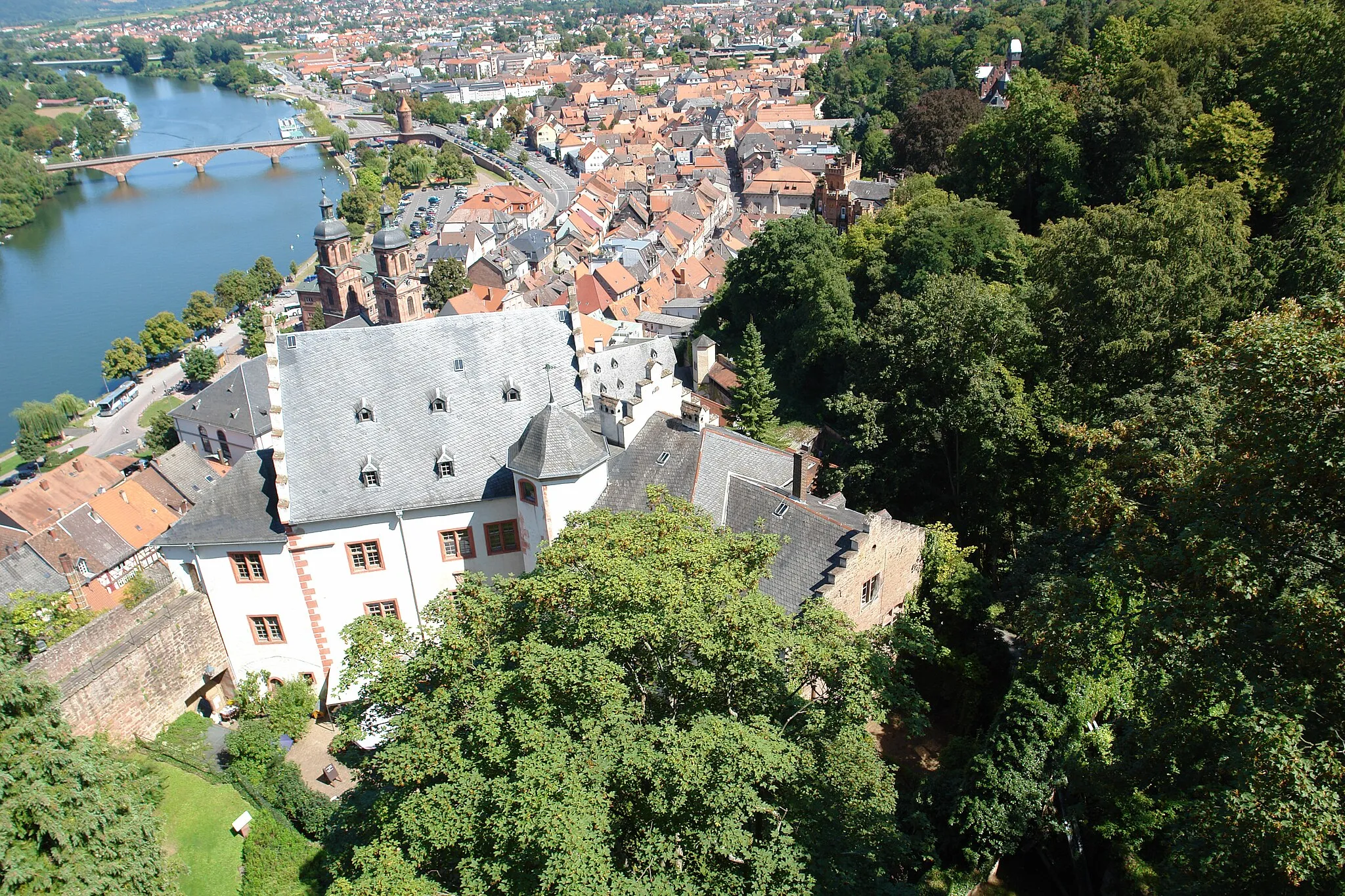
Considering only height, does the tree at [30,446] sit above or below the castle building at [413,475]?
below

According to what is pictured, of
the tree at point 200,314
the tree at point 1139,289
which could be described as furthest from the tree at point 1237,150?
the tree at point 200,314

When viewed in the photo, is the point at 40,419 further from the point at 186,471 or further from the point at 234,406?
the point at 234,406

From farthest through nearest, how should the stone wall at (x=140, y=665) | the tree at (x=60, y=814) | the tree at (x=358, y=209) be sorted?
the tree at (x=358, y=209), the stone wall at (x=140, y=665), the tree at (x=60, y=814)

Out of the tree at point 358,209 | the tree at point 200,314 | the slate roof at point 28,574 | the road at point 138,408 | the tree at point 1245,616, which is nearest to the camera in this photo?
the tree at point 1245,616

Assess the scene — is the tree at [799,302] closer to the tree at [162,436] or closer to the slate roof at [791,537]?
the slate roof at [791,537]

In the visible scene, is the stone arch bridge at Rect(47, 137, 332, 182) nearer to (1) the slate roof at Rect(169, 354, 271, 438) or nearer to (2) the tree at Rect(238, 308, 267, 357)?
(2) the tree at Rect(238, 308, 267, 357)

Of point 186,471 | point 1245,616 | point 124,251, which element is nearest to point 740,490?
point 1245,616
